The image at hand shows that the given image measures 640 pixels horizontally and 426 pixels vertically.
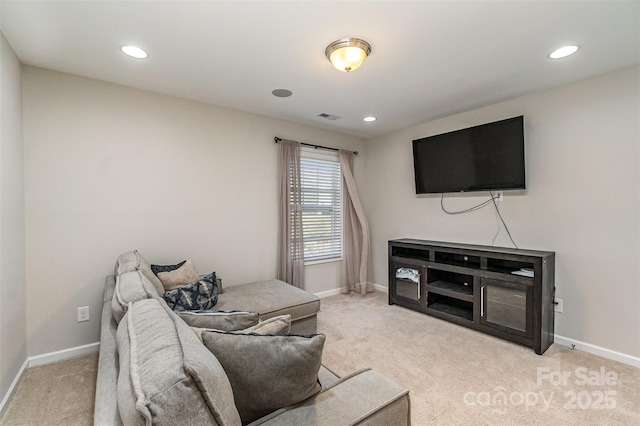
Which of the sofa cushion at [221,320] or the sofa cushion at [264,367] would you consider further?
the sofa cushion at [221,320]

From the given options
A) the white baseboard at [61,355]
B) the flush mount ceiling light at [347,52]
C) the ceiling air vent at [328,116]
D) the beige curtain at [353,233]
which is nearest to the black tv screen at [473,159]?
the beige curtain at [353,233]

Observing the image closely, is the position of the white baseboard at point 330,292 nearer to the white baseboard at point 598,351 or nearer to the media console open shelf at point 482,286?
the media console open shelf at point 482,286

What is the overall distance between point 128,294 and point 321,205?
10.0 feet

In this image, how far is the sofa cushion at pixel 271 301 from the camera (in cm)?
254

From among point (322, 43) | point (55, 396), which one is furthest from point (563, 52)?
point (55, 396)

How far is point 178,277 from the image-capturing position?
2.56 meters

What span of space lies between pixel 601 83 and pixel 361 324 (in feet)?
10.6

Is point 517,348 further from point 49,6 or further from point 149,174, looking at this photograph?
point 49,6

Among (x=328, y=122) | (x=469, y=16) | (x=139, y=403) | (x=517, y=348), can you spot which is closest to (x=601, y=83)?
(x=469, y=16)

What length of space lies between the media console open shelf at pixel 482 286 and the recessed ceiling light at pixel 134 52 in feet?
10.8

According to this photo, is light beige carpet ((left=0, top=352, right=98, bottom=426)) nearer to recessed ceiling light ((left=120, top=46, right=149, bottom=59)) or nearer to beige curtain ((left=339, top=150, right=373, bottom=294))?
recessed ceiling light ((left=120, top=46, right=149, bottom=59))

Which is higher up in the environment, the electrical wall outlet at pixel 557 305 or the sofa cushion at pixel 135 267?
the sofa cushion at pixel 135 267

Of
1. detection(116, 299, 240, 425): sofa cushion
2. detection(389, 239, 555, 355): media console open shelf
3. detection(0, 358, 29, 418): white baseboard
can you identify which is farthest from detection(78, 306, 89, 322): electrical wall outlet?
detection(389, 239, 555, 355): media console open shelf

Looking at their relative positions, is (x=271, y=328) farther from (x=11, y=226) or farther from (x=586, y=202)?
(x=586, y=202)
